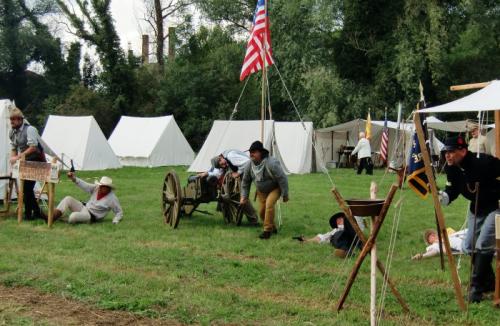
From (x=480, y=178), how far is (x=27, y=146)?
267 inches

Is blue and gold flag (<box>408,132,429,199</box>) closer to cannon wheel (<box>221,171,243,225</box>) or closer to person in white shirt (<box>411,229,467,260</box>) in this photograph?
person in white shirt (<box>411,229,467,260</box>)

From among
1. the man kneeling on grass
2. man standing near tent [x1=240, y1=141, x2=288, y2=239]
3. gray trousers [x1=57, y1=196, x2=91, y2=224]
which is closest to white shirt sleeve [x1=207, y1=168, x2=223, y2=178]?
man standing near tent [x1=240, y1=141, x2=288, y2=239]

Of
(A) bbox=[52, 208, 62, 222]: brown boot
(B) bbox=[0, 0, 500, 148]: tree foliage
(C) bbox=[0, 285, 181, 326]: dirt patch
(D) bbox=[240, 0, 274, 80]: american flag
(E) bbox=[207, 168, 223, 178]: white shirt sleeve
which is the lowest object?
(C) bbox=[0, 285, 181, 326]: dirt patch

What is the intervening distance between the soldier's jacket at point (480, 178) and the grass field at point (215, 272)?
87 centimetres

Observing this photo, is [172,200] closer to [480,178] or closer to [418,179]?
[418,179]

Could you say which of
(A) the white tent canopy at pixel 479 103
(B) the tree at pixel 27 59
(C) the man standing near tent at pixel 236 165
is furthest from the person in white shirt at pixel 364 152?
(B) the tree at pixel 27 59

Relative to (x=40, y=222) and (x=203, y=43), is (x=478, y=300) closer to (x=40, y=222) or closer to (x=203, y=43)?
(x=40, y=222)

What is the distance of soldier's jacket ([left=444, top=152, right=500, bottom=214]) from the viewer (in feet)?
16.6

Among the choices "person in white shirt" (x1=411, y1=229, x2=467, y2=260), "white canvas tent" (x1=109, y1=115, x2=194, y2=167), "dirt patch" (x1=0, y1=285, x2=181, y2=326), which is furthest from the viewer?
"white canvas tent" (x1=109, y1=115, x2=194, y2=167)

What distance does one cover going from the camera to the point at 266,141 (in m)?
17.8

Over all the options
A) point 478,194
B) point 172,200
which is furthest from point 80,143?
point 478,194

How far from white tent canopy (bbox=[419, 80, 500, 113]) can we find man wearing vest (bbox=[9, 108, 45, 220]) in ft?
20.0

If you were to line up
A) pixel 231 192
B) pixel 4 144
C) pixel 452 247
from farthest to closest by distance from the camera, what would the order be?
pixel 4 144 < pixel 231 192 < pixel 452 247

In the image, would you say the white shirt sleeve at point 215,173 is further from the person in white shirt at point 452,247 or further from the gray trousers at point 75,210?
the person in white shirt at point 452,247
